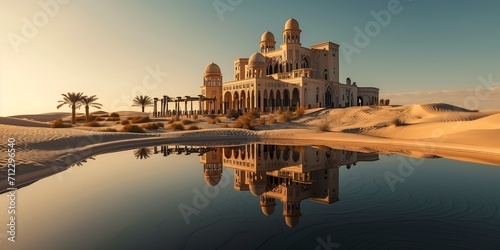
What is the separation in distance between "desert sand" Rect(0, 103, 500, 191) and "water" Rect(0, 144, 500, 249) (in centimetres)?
225

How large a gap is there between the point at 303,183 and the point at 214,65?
4378cm

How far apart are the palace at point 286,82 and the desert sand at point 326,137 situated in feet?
23.2

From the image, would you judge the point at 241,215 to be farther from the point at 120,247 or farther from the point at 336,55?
the point at 336,55

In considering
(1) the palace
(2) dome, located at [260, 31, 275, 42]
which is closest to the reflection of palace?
(1) the palace

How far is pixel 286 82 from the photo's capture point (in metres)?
43.2

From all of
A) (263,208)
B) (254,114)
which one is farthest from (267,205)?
(254,114)

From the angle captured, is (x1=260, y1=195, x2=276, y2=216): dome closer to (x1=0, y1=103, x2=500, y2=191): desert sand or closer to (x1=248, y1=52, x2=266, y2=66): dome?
(x1=0, y1=103, x2=500, y2=191): desert sand

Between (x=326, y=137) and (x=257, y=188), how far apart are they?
15.5 metres

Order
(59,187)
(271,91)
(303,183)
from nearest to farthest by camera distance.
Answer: (59,187) < (303,183) < (271,91)

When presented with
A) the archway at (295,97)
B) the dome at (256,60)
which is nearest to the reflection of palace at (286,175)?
the archway at (295,97)

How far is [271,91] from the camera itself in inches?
1721

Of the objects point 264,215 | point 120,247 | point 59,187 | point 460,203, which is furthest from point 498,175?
point 59,187

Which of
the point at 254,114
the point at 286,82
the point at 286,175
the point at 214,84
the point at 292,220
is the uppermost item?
the point at 214,84

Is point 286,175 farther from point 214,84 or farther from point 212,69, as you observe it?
point 212,69
